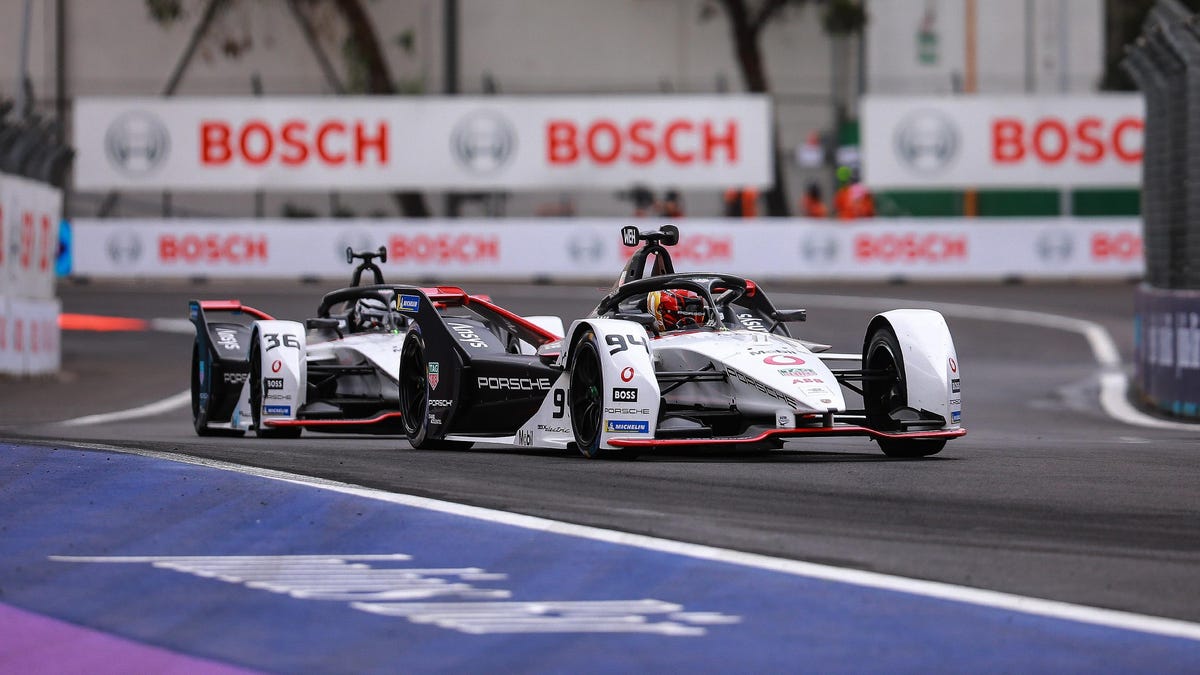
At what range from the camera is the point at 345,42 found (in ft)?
145

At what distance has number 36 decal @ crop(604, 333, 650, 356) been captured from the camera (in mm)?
9773

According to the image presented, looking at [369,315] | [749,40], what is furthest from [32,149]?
[749,40]

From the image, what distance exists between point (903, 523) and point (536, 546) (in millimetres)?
1451

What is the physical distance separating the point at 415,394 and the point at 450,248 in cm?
2246

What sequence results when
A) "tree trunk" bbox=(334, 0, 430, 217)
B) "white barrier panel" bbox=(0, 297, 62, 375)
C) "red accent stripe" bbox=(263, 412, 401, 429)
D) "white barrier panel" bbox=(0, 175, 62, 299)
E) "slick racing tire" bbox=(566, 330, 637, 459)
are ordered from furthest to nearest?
"tree trunk" bbox=(334, 0, 430, 217) < "white barrier panel" bbox=(0, 297, 62, 375) < "white barrier panel" bbox=(0, 175, 62, 299) < "red accent stripe" bbox=(263, 412, 401, 429) < "slick racing tire" bbox=(566, 330, 637, 459)

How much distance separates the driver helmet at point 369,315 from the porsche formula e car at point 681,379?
248cm

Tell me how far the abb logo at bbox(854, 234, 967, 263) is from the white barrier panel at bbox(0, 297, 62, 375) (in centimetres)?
1580

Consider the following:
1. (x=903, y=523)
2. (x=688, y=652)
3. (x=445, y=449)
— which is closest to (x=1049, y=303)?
(x=445, y=449)

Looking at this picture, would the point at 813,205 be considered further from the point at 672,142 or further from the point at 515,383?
the point at 515,383

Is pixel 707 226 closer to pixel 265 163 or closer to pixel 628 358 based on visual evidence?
pixel 265 163

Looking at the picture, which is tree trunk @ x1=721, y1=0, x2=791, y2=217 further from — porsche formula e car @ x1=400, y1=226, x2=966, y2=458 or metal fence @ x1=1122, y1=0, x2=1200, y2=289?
porsche formula e car @ x1=400, y1=226, x2=966, y2=458

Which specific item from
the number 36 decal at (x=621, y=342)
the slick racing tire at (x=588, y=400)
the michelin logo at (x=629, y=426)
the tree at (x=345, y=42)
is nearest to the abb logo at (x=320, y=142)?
the tree at (x=345, y=42)

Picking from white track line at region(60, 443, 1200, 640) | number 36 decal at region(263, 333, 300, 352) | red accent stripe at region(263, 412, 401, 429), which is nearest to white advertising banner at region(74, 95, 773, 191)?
number 36 decal at region(263, 333, 300, 352)

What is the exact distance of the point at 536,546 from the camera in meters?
6.53
